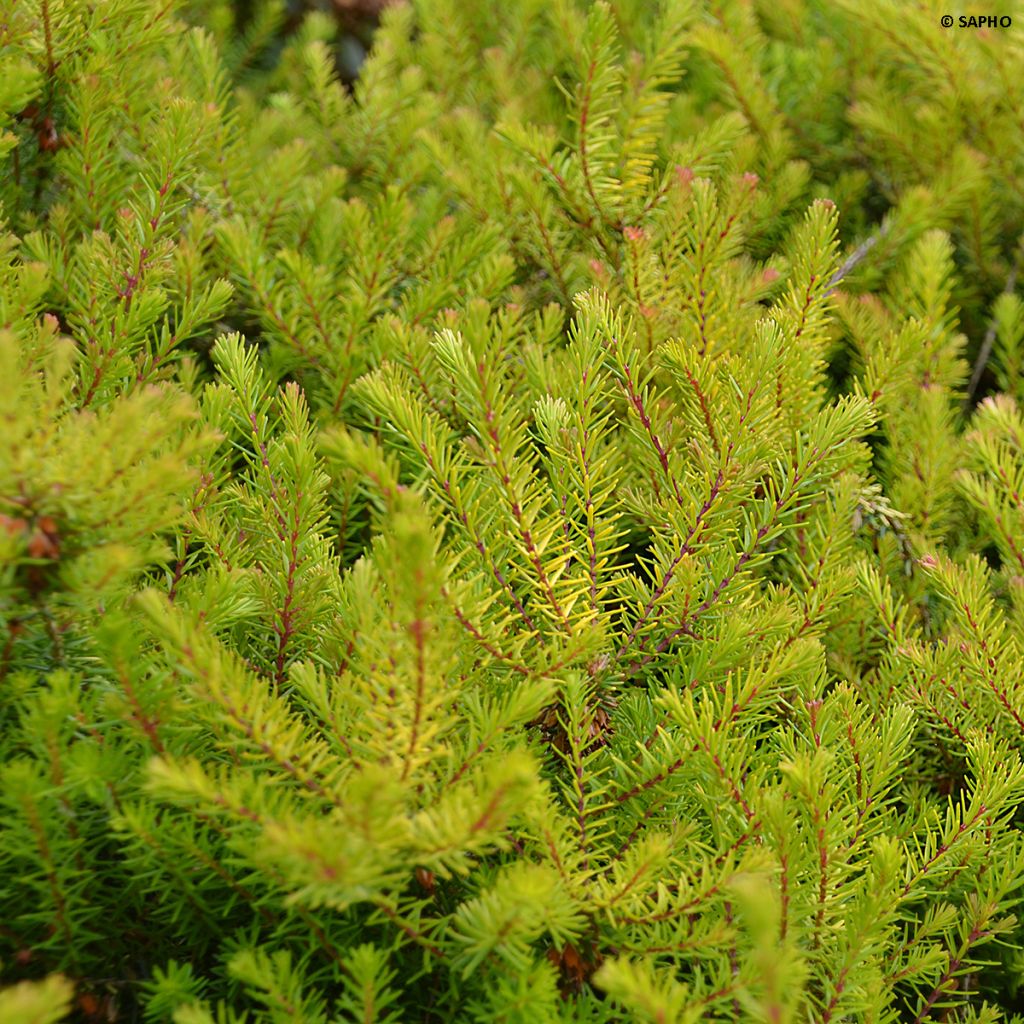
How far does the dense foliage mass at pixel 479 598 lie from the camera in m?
0.72

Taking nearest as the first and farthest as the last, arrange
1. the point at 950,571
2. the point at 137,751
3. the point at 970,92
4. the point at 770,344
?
the point at 137,751, the point at 770,344, the point at 950,571, the point at 970,92

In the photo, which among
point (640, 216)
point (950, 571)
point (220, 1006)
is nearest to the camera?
point (220, 1006)

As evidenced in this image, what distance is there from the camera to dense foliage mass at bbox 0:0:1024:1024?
28.2 inches

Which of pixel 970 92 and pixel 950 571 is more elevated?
pixel 970 92

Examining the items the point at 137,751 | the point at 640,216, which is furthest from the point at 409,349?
the point at 137,751

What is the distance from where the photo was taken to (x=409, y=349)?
1.12 meters

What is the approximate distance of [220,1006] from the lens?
0.70 m

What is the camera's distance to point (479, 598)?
2.73ft

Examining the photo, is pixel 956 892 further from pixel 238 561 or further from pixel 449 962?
pixel 238 561

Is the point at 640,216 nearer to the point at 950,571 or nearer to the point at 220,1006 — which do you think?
the point at 950,571

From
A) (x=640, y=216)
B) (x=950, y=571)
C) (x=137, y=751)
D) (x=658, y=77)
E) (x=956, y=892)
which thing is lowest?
(x=956, y=892)

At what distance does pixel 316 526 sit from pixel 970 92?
1.32 meters

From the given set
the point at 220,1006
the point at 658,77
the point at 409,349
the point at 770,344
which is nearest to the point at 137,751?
the point at 220,1006

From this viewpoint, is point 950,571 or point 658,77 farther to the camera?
point 658,77
